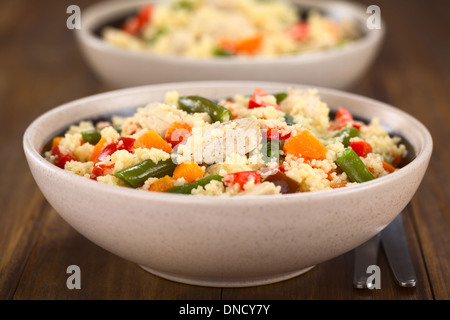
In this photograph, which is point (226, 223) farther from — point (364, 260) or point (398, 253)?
point (398, 253)

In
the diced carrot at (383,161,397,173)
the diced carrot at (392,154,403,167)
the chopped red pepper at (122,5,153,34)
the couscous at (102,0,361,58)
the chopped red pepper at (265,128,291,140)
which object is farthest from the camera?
the chopped red pepper at (122,5,153,34)

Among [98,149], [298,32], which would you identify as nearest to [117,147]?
[98,149]

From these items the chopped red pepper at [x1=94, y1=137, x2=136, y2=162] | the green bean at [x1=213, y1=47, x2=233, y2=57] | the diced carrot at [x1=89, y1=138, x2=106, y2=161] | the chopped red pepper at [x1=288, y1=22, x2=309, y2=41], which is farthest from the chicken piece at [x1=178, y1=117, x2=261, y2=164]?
the chopped red pepper at [x1=288, y1=22, x2=309, y2=41]

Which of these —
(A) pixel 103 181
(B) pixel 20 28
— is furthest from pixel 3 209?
(B) pixel 20 28

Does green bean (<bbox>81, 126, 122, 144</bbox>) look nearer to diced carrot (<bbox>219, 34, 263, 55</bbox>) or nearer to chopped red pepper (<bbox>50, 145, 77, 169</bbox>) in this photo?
chopped red pepper (<bbox>50, 145, 77, 169</bbox>)

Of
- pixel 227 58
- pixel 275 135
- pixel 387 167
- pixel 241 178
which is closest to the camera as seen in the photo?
pixel 241 178
